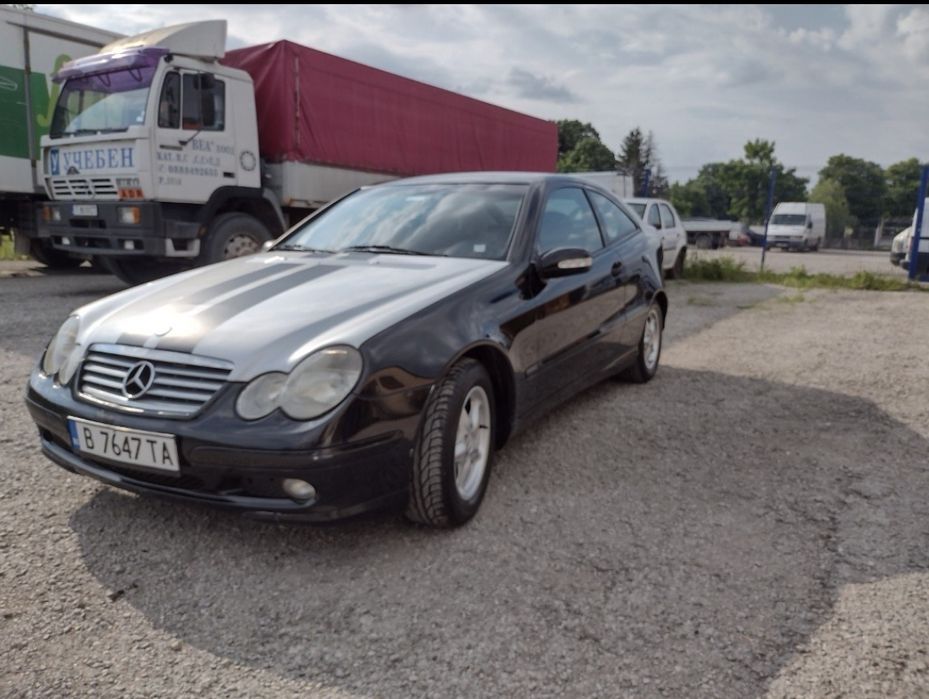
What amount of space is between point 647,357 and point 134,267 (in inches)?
262

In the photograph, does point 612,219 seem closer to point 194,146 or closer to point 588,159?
point 194,146

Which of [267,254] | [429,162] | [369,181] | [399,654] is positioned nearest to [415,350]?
[399,654]

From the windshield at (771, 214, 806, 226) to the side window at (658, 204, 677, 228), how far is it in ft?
81.9

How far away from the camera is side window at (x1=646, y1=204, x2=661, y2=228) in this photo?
39.0ft

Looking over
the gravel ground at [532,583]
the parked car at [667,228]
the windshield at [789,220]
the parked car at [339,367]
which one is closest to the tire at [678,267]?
the parked car at [667,228]

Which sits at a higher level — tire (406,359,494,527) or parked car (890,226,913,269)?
parked car (890,226,913,269)

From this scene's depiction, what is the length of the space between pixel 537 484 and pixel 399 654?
1.39 meters

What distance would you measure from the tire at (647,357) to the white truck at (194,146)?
5275 mm

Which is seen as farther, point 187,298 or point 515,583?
point 187,298

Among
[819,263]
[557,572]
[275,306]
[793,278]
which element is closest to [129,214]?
[275,306]

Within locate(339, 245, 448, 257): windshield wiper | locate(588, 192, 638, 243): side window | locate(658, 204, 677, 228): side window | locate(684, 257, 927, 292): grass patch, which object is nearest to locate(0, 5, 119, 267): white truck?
locate(339, 245, 448, 257): windshield wiper

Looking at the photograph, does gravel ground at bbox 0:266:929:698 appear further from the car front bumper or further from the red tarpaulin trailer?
the red tarpaulin trailer

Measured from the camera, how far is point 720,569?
261 cm

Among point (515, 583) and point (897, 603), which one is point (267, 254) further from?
point (897, 603)
